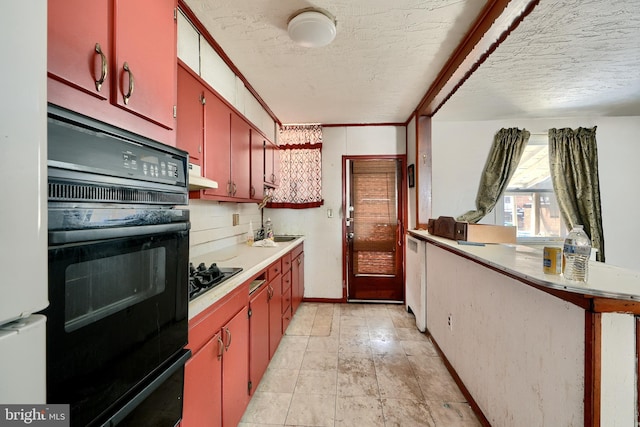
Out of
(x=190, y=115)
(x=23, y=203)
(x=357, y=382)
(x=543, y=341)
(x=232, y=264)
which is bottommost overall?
(x=357, y=382)

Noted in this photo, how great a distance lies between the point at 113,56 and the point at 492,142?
4042mm

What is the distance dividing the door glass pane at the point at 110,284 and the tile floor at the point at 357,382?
1436mm

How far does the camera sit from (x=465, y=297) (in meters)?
1.96

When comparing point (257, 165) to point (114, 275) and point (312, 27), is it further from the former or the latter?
point (114, 275)

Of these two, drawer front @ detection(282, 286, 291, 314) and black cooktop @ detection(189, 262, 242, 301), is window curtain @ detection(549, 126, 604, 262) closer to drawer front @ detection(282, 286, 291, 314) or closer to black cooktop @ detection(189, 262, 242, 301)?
drawer front @ detection(282, 286, 291, 314)

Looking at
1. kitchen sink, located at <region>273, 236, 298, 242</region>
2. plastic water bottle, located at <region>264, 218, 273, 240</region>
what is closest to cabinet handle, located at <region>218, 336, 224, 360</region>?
plastic water bottle, located at <region>264, 218, 273, 240</region>

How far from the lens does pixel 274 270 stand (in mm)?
2389

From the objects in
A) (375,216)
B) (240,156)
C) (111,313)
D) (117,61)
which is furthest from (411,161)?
(111,313)

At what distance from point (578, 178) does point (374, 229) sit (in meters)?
2.57

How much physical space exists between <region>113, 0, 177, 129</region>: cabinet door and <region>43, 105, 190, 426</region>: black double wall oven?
0.24m

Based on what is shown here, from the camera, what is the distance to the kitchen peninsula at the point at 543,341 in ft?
3.06

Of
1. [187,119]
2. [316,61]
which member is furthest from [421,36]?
[187,119]

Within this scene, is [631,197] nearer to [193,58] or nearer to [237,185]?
[237,185]

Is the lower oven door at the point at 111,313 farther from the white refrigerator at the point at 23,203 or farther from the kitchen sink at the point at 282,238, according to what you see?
the kitchen sink at the point at 282,238
